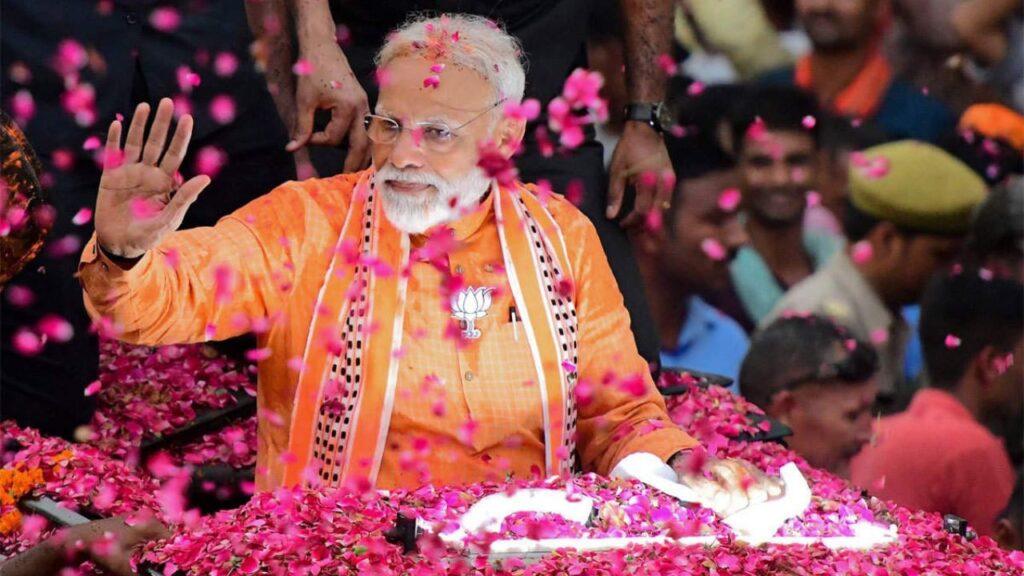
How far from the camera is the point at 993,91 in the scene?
5676 mm

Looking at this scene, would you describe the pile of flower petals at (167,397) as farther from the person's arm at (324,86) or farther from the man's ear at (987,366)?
the man's ear at (987,366)

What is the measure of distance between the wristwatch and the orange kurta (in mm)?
596

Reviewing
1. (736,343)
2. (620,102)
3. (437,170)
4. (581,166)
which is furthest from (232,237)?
(736,343)

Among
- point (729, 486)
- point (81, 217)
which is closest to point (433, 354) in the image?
point (729, 486)

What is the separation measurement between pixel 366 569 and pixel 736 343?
110 inches

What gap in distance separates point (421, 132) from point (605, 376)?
74 centimetres

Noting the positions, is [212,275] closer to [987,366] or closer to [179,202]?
[179,202]

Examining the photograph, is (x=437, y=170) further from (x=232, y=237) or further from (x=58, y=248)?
(x=58, y=248)

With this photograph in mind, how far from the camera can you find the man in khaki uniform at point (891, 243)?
583 centimetres

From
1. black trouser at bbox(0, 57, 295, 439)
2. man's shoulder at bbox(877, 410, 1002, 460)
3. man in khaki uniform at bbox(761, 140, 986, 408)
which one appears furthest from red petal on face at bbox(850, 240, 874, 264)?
black trouser at bbox(0, 57, 295, 439)

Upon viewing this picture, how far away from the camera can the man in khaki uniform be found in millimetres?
5832

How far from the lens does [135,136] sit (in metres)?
3.75

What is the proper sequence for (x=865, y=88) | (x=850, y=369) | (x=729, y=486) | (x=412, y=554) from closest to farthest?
(x=412, y=554)
(x=729, y=486)
(x=865, y=88)
(x=850, y=369)

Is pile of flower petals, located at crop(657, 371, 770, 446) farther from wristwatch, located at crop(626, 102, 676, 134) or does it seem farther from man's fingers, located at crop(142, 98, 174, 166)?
man's fingers, located at crop(142, 98, 174, 166)
